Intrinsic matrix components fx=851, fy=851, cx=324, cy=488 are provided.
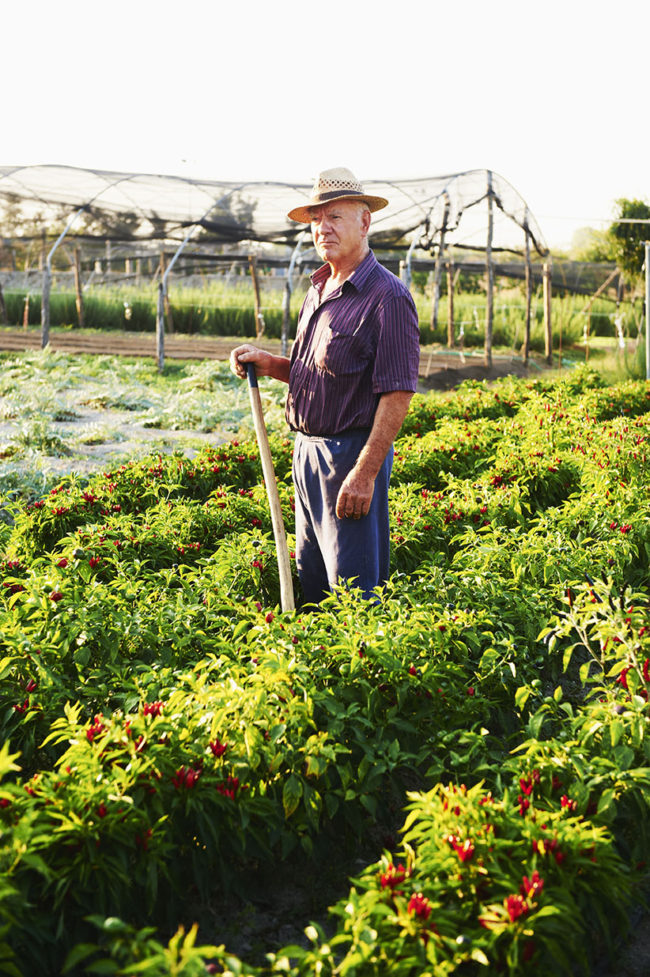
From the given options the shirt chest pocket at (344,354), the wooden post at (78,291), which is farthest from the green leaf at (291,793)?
the wooden post at (78,291)

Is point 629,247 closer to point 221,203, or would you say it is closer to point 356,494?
point 221,203

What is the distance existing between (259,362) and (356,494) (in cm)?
78

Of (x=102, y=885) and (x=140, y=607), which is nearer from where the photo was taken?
(x=102, y=885)

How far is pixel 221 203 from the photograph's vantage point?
1423 cm

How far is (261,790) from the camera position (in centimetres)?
214

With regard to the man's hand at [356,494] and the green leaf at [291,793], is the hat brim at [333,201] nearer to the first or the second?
the man's hand at [356,494]

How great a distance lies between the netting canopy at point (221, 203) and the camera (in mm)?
13938

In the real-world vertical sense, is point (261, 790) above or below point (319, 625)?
below

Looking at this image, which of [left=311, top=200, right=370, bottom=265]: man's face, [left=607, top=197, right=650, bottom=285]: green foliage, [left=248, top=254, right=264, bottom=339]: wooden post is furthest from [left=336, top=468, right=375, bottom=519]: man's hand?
[left=607, top=197, right=650, bottom=285]: green foliage

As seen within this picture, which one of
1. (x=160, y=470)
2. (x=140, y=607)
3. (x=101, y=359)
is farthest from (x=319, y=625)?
(x=101, y=359)

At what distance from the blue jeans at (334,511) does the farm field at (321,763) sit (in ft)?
0.80

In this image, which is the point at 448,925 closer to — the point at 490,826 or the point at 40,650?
the point at 490,826

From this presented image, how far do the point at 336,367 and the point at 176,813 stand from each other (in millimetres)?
1667

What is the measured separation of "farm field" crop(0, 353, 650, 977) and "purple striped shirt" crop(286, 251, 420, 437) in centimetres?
72
